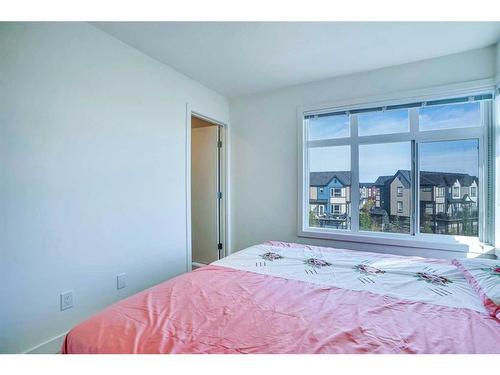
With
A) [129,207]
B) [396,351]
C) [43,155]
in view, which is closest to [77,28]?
[43,155]

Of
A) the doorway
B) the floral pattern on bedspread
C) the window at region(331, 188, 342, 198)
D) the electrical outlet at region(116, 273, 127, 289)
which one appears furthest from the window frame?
the electrical outlet at region(116, 273, 127, 289)

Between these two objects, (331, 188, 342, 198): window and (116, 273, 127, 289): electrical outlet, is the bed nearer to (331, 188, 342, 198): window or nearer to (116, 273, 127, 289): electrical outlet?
(116, 273, 127, 289): electrical outlet

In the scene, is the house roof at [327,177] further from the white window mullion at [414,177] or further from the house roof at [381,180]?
the white window mullion at [414,177]

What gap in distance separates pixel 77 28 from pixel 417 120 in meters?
3.02

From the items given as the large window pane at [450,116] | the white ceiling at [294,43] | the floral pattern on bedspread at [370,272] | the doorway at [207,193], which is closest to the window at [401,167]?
the large window pane at [450,116]

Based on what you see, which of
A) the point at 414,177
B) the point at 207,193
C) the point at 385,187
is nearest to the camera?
the point at 414,177

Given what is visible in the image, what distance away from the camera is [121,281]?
6.72 ft

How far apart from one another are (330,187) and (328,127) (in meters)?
0.71

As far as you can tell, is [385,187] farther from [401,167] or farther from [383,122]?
[383,122]

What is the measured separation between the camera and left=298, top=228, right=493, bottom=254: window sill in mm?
2204

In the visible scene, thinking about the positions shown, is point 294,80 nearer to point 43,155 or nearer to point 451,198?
point 451,198

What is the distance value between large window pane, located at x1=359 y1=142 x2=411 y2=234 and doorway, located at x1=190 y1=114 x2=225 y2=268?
1755 millimetres

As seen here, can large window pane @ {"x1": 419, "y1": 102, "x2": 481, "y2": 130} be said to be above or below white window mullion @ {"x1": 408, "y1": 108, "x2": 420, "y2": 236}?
above

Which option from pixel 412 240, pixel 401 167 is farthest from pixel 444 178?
pixel 412 240
